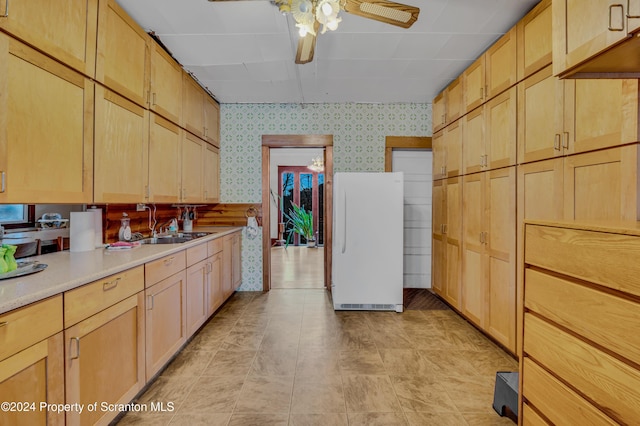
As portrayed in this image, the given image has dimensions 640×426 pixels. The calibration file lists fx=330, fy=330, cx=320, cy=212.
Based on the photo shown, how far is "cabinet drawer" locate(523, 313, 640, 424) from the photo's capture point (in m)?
1.01

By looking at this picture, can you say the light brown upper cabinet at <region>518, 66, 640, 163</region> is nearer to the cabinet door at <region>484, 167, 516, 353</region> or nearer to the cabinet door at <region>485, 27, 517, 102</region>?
the cabinet door at <region>485, 27, 517, 102</region>

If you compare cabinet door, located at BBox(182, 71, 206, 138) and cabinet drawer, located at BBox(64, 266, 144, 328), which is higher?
cabinet door, located at BBox(182, 71, 206, 138)

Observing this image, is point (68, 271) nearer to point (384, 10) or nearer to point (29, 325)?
point (29, 325)

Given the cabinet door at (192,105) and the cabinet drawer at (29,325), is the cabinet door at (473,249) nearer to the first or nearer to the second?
the cabinet door at (192,105)

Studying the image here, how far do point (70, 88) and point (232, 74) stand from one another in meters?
1.89

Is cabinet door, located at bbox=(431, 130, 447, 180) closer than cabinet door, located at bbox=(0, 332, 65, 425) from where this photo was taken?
No

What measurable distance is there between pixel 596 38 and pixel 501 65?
1.68m

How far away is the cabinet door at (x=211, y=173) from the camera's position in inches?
152

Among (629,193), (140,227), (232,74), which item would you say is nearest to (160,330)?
(140,227)

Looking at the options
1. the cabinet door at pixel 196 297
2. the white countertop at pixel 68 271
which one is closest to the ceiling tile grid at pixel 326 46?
the white countertop at pixel 68 271

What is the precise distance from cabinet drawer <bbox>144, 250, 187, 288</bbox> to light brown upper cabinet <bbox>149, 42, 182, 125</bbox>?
117 centimetres

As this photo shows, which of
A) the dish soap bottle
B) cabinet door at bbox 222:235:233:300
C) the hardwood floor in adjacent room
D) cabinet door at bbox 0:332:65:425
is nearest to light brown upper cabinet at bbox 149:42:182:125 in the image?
the dish soap bottle

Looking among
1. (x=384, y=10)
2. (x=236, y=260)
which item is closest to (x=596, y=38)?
(x=384, y=10)

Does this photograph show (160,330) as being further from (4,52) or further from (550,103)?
(550,103)
